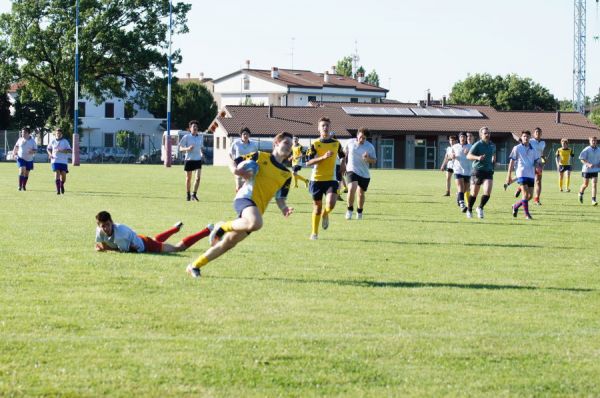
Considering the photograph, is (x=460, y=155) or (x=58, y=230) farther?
(x=460, y=155)

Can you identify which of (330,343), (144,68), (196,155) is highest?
(144,68)

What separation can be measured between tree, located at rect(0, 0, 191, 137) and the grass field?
63.7 meters

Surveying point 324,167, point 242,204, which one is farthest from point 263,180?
point 324,167

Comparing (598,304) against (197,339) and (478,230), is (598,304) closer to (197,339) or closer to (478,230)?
(197,339)

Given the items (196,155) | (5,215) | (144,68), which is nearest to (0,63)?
(144,68)

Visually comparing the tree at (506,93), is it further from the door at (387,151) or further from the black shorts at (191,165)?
the black shorts at (191,165)

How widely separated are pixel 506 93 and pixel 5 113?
57953 mm

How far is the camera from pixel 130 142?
88.6 m

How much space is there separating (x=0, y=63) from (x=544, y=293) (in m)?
73.7

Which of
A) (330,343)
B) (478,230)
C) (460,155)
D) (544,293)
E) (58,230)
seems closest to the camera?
(330,343)

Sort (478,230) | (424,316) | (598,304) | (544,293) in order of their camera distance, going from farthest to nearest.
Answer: (478,230), (544,293), (598,304), (424,316)

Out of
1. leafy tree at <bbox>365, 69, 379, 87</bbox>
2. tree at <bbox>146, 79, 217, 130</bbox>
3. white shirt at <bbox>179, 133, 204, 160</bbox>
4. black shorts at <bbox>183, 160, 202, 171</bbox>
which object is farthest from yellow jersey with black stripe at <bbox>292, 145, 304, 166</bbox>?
leafy tree at <bbox>365, 69, 379, 87</bbox>

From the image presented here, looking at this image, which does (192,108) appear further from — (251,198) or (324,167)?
(251,198)

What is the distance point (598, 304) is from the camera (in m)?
9.88
